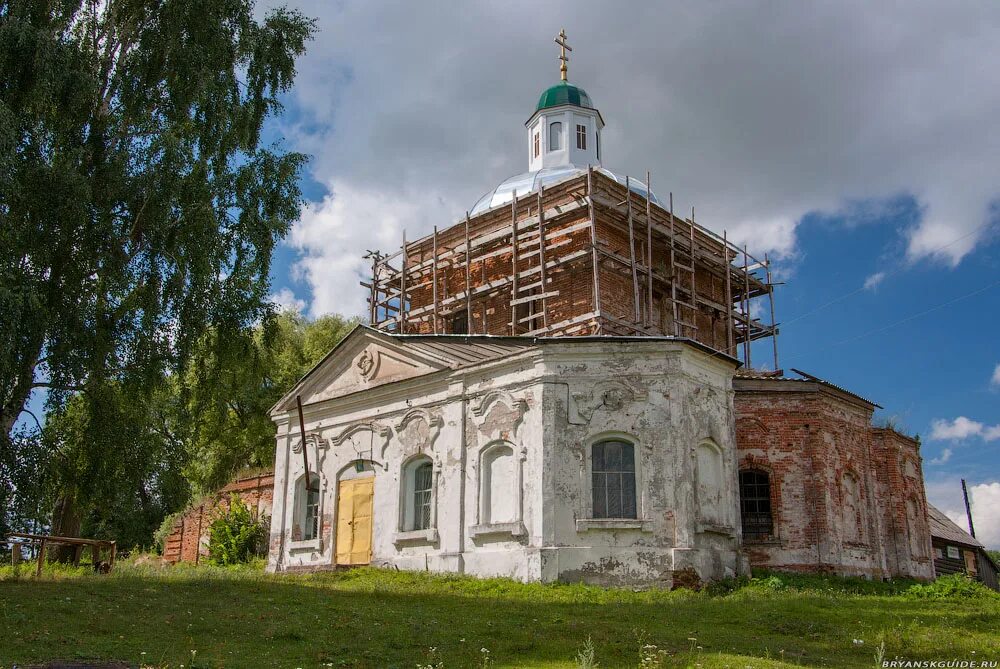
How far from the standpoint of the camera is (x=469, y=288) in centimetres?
2428

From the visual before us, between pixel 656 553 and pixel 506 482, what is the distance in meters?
3.08

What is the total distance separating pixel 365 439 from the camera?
19688 millimetres

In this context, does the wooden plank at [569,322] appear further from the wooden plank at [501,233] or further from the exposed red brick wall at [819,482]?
the exposed red brick wall at [819,482]

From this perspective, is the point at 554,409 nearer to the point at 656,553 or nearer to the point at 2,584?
the point at 656,553

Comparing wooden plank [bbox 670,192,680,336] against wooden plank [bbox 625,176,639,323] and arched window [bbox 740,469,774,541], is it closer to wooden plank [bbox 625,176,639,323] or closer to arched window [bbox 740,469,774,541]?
wooden plank [bbox 625,176,639,323]

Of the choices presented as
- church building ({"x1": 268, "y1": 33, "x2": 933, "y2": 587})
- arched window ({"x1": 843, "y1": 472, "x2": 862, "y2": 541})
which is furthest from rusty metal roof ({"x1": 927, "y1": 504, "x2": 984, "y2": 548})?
arched window ({"x1": 843, "y1": 472, "x2": 862, "y2": 541})

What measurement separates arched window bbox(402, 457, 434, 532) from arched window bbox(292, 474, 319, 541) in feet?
9.26

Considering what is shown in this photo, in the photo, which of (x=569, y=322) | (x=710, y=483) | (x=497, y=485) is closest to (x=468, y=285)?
(x=569, y=322)

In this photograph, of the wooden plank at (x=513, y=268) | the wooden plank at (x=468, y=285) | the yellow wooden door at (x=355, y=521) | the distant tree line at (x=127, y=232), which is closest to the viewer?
the distant tree line at (x=127, y=232)

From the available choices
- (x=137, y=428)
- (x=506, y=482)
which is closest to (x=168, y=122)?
(x=137, y=428)

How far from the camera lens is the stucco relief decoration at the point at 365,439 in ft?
63.4

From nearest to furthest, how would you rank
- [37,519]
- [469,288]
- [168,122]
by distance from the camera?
[37,519], [168,122], [469,288]

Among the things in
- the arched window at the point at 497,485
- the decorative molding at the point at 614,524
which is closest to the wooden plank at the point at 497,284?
the arched window at the point at 497,485

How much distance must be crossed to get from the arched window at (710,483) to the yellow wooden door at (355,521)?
6.88 m
